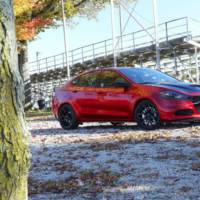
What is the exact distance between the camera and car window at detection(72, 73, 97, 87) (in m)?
14.2

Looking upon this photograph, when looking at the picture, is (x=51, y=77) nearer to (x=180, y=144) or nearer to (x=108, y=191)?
(x=180, y=144)

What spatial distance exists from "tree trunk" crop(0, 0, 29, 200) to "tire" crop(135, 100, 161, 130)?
31.7 feet

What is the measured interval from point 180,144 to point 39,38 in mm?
28254

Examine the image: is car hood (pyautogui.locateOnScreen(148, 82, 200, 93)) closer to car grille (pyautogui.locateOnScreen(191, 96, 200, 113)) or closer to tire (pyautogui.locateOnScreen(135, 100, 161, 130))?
car grille (pyautogui.locateOnScreen(191, 96, 200, 113))

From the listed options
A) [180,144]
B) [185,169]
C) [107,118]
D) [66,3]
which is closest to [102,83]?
[107,118]

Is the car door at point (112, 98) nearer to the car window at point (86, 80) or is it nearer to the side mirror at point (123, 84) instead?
the side mirror at point (123, 84)

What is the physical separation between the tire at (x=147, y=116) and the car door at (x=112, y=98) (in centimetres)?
34

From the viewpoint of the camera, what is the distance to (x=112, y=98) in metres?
13.4

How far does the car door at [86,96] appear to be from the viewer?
45.8 ft

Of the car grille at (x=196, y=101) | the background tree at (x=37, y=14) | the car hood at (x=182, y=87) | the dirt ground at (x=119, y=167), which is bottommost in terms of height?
the dirt ground at (x=119, y=167)

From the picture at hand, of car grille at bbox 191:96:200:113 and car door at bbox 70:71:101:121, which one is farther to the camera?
car door at bbox 70:71:101:121

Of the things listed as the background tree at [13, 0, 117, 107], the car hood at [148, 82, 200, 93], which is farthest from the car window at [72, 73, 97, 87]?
the background tree at [13, 0, 117, 107]

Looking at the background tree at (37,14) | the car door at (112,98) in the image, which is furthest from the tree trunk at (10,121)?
the background tree at (37,14)

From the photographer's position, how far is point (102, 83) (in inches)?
548
